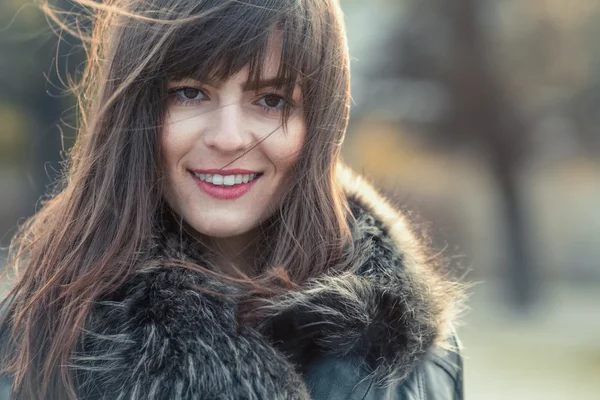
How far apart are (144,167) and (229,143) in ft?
0.78

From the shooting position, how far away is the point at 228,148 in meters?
1.73

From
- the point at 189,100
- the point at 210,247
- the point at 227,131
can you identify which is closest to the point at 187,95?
the point at 189,100

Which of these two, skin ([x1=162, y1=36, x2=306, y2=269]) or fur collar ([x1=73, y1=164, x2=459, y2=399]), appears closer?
fur collar ([x1=73, y1=164, x2=459, y2=399])

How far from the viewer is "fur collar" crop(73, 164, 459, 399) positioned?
159 centimetres

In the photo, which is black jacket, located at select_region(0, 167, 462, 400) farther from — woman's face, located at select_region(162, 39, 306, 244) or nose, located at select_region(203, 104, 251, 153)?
nose, located at select_region(203, 104, 251, 153)

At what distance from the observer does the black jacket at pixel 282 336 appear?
1597 mm

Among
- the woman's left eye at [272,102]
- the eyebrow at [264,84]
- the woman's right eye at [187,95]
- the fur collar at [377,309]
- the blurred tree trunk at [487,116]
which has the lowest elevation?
the fur collar at [377,309]

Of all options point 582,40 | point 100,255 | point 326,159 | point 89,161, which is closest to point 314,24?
point 326,159

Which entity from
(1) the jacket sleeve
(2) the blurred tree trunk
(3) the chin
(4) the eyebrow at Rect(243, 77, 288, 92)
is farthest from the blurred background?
(4) the eyebrow at Rect(243, 77, 288, 92)

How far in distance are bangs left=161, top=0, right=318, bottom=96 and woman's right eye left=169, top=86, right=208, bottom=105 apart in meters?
0.04

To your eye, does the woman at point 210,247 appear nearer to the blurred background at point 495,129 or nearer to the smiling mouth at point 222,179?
the smiling mouth at point 222,179

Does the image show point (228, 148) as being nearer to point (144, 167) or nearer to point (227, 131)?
point (227, 131)

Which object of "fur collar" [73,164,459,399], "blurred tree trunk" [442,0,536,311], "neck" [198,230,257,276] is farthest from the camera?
"blurred tree trunk" [442,0,536,311]

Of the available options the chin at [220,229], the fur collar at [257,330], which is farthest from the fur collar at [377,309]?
the chin at [220,229]
